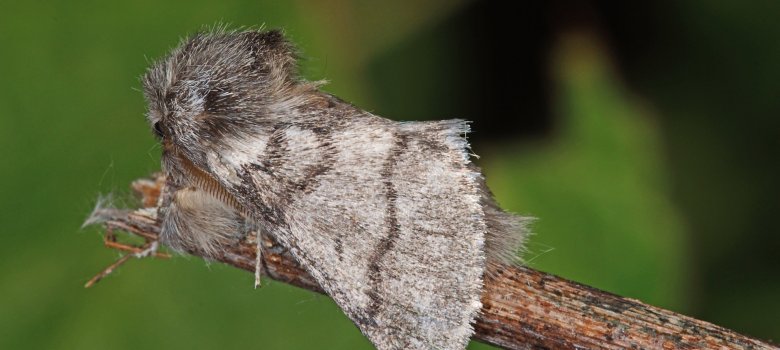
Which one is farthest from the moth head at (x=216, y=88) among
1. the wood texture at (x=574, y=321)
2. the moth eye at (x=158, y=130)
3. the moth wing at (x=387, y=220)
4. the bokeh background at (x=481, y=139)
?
the wood texture at (x=574, y=321)

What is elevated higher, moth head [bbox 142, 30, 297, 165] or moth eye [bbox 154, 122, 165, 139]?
moth head [bbox 142, 30, 297, 165]

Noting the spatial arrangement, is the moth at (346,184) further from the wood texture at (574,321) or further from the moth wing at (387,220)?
the wood texture at (574,321)

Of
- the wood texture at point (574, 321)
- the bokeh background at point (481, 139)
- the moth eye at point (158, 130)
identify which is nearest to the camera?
the wood texture at point (574, 321)

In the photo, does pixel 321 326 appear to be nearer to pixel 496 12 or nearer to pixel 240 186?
pixel 240 186

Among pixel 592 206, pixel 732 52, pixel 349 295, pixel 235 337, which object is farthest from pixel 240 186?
pixel 732 52

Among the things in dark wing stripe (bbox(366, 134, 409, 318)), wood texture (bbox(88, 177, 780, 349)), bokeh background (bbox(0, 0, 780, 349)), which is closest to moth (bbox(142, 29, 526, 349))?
dark wing stripe (bbox(366, 134, 409, 318))

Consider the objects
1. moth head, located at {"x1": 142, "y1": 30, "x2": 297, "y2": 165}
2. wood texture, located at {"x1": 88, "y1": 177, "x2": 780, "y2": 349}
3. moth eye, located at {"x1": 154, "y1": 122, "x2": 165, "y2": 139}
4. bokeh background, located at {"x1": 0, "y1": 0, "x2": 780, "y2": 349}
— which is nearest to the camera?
wood texture, located at {"x1": 88, "y1": 177, "x2": 780, "y2": 349}

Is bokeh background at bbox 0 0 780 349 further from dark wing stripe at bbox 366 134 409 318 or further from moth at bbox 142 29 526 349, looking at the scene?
dark wing stripe at bbox 366 134 409 318
